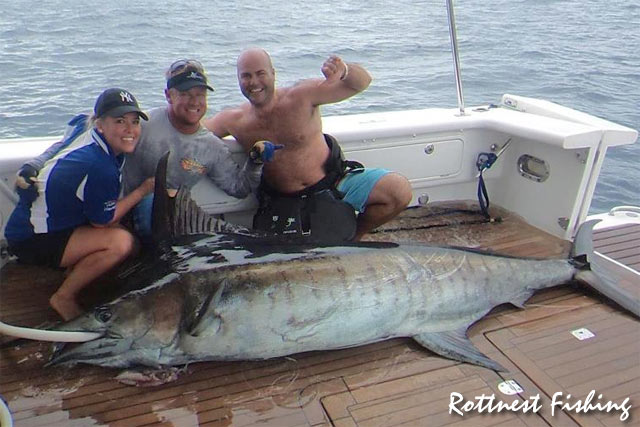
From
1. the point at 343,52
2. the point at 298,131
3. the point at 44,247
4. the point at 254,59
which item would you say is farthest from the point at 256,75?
the point at 343,52

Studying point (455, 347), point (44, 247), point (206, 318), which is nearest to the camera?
point (206, 318)

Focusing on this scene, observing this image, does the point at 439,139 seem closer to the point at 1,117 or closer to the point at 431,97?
the point at 431,97

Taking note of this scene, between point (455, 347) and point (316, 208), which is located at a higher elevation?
point (316, 208)

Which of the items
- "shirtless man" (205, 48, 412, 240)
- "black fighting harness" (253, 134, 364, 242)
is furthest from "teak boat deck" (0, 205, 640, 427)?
"shirtless man" (205, 48, 412, 240)

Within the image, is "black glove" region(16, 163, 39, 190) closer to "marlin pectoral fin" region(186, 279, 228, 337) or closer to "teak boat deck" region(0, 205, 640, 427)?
"teak boat deck" region(0, 205, 640, 427)

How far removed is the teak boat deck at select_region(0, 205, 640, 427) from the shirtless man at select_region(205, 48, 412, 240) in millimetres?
957

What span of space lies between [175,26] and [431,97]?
6069 millimetres

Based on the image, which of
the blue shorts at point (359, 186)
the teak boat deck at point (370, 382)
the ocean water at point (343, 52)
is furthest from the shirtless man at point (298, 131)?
the ocean water at point (343, 52)

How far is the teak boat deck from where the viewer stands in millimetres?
1956

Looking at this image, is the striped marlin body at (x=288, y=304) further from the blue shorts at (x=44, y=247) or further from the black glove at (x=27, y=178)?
the black glove at (x=27, y=178)

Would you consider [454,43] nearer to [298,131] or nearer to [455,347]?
[298,131]

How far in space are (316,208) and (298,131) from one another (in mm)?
425

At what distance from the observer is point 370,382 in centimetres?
213

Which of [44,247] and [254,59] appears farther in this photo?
[254,59]
